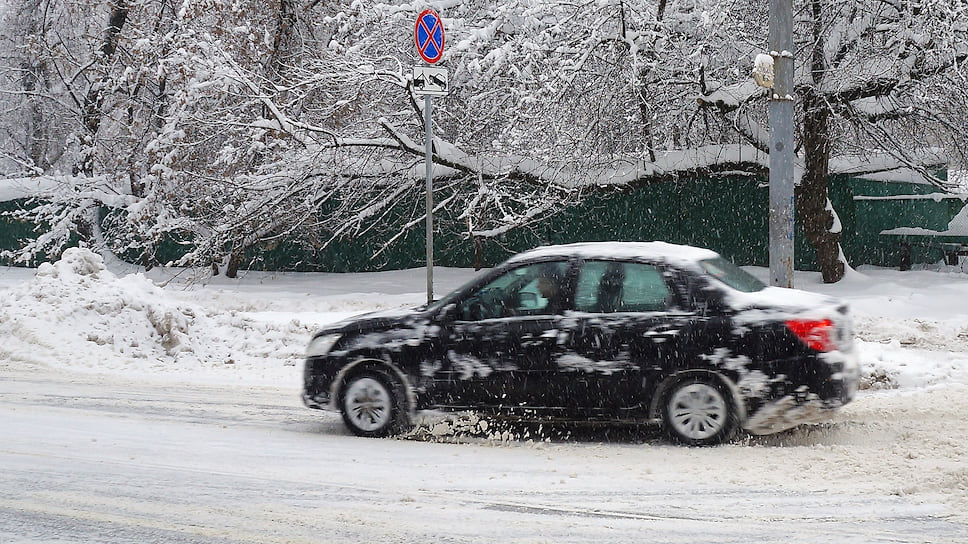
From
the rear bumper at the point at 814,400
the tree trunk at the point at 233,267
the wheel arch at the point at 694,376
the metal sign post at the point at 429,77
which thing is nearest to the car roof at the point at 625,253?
the wheel arch at the point at 694,376

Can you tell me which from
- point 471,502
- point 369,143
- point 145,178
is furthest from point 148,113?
point 471,502

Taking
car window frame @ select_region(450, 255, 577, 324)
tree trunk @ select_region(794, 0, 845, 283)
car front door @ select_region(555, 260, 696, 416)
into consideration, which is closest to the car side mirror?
car window frame @ select_region(450, 255, 577, 324)

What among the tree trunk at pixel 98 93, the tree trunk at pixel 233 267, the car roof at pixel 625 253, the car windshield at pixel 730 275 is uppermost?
the tree trunk at pixel 98 93

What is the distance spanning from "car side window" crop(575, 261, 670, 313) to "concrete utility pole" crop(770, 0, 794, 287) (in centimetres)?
397

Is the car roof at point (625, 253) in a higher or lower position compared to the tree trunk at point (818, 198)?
lower

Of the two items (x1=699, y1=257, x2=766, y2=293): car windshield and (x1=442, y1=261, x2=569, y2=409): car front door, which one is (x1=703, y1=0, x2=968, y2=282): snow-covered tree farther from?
(x1=442, y1=261, x2=569, y2=409): car front door

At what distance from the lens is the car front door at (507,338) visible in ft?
24.9

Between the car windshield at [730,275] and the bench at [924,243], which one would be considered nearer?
the car windshield at [730,275]

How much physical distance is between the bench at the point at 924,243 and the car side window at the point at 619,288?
13.4 m

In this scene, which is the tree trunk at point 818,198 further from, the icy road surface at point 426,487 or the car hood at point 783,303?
the car hood at point 783,303

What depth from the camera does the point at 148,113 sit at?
83.3ft

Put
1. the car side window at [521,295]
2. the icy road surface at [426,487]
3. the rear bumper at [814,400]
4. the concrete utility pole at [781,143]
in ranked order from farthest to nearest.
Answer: the concrete utility pole at [781,143] → the car side window at [521,295] → the rear bumper at [814,400] → the icy road surface at [426,487]

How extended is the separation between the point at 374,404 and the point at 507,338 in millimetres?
Answer: 1221

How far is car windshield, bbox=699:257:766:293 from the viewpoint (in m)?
7.57
